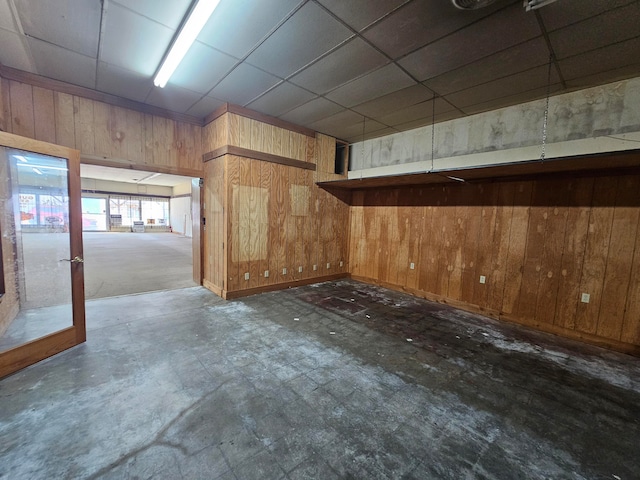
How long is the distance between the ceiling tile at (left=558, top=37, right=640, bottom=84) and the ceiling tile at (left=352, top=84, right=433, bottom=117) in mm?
1402

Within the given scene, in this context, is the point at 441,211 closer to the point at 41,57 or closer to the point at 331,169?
the point at 331,169

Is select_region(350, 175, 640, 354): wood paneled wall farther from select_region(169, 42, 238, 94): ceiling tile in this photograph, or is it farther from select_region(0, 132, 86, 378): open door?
select_region(0, 132, 86, 378): open door

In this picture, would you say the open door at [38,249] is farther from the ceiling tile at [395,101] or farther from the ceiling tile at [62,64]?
the ceiling tile at [395,101]

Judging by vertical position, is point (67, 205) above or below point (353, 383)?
above

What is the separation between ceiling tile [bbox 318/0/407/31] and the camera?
82.0 inches

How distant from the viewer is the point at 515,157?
3.81 metres

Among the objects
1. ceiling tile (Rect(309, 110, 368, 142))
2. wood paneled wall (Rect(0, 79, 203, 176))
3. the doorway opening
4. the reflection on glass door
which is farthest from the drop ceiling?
the reflection on glass door

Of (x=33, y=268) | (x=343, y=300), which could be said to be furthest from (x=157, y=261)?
(x=343, y=300)

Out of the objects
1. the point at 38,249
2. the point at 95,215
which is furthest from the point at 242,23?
the point at 95,215

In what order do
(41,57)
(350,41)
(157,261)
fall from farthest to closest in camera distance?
(157,261) < (41,57) < (350,41)

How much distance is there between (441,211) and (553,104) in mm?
2008

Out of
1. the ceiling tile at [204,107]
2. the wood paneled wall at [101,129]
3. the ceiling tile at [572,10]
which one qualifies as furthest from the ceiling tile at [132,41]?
the ceiling tile at [572,10]

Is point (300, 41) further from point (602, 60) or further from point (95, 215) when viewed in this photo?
point (95, 215)

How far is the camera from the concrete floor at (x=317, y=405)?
154 centimetres
